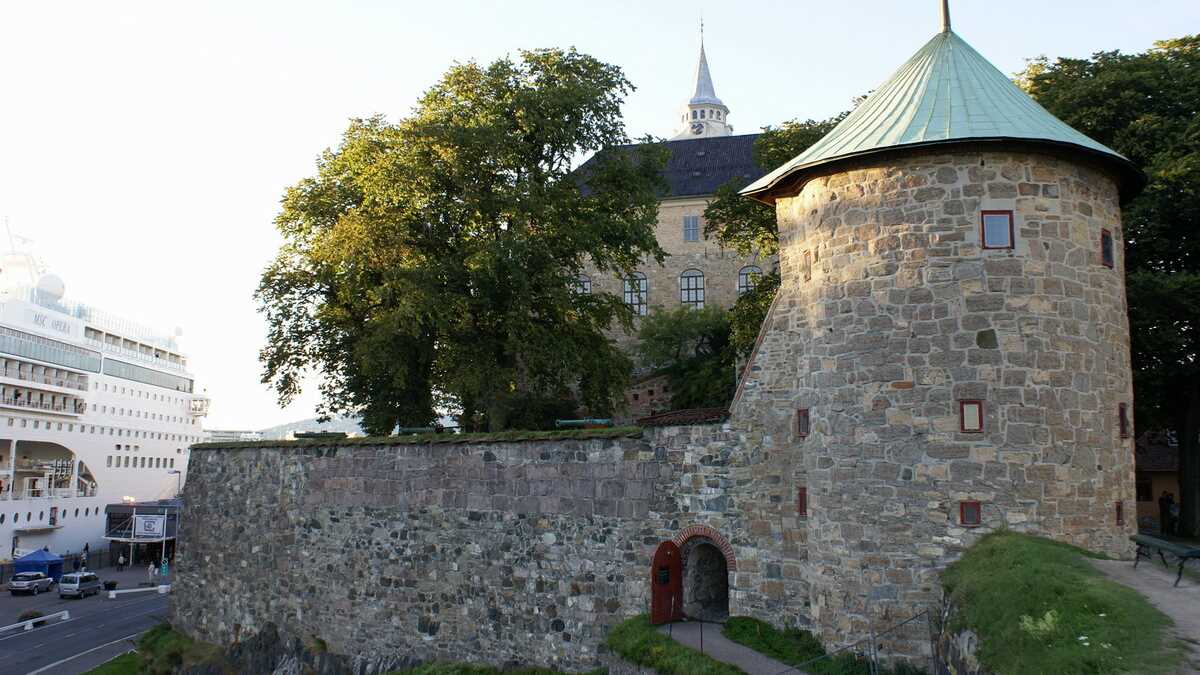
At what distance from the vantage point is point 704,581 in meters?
17.5

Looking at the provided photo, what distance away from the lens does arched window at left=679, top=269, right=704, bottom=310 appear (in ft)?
183

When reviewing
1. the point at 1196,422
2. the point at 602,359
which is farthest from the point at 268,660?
the point at 1196,422

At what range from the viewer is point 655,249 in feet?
95.5

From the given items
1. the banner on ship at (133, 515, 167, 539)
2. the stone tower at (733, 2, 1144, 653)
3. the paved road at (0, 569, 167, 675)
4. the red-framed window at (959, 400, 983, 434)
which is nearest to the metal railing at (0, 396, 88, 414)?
the banner on ship at (133, 515, 167, 539)

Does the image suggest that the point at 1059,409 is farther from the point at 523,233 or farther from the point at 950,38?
the point at 523,233

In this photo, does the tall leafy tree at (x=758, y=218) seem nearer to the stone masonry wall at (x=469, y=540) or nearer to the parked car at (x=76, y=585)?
the stone masonry wall at (x=469, y=540)

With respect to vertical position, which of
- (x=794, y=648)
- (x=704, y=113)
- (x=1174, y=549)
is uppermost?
(x=704, y=113)

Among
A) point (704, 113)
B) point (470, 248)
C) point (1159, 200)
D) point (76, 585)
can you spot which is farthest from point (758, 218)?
point (704, 113)

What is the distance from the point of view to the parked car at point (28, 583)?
4650 cm

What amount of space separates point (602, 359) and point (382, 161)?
848 centimetres

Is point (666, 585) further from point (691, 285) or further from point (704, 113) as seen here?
point (704, 113)

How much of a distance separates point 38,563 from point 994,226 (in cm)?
5185

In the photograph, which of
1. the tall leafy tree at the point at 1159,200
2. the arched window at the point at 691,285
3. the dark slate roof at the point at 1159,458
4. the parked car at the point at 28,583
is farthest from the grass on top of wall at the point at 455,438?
the arched window at the point at 691,285

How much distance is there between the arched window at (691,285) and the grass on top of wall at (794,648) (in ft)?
133
